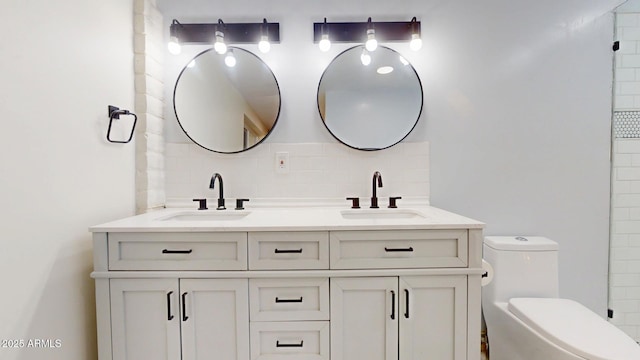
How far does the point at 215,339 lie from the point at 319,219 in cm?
66

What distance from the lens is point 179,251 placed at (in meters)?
1.17

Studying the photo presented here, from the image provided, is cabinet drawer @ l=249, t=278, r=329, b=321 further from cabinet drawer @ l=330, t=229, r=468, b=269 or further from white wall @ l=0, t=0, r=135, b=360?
white wall @ l=0, t=0, r=135, b=360

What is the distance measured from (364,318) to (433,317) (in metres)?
0.29

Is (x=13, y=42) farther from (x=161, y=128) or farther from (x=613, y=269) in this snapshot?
(x=613, y=269)

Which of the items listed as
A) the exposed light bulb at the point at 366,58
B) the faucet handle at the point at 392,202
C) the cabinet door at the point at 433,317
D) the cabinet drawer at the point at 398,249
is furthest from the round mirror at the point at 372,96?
the cabinet door at the point at 433,317

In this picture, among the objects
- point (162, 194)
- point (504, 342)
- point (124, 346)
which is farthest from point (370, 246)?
point (162, 194)

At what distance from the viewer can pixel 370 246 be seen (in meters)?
1.18

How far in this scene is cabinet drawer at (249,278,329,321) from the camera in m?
1.17

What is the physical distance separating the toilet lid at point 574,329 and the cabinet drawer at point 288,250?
0.98m

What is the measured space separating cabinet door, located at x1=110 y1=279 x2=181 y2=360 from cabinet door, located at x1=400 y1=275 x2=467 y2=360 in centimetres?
95

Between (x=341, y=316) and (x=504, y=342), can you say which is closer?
(x=341, y=316)

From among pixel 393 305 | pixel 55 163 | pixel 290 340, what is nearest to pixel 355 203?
pixel 393 305

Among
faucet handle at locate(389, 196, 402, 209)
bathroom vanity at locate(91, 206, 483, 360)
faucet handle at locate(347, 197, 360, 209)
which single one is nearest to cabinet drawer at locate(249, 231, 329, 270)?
bathroom vanity at locate(91, 206, 483, 360)

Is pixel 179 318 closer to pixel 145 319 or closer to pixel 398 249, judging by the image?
pixel 145 319
